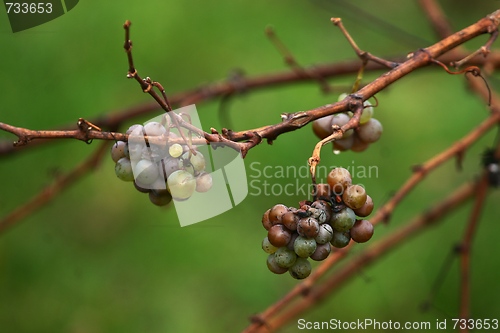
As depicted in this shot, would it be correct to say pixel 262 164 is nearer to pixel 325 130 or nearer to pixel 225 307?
pixel 225 307

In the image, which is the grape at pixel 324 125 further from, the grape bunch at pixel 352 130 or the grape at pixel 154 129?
the grape at pixel 154 129

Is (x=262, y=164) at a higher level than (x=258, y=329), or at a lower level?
lower

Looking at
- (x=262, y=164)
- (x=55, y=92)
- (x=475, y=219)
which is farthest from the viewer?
(x=55, y=92)

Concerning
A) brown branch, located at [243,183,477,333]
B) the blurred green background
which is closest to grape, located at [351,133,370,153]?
brown branch, located at [243,183,477,333]

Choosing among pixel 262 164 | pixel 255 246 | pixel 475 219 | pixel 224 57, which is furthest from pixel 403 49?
pixel 475 219

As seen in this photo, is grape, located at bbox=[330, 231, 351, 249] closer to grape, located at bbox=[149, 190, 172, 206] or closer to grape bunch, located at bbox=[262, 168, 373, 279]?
grape bunch, located at bbox=[262, 168, 373, 279]

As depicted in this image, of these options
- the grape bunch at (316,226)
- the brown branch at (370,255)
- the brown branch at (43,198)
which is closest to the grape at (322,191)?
the grape bunch at (316,226)

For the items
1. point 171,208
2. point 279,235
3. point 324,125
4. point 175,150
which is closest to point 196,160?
point 175,150
